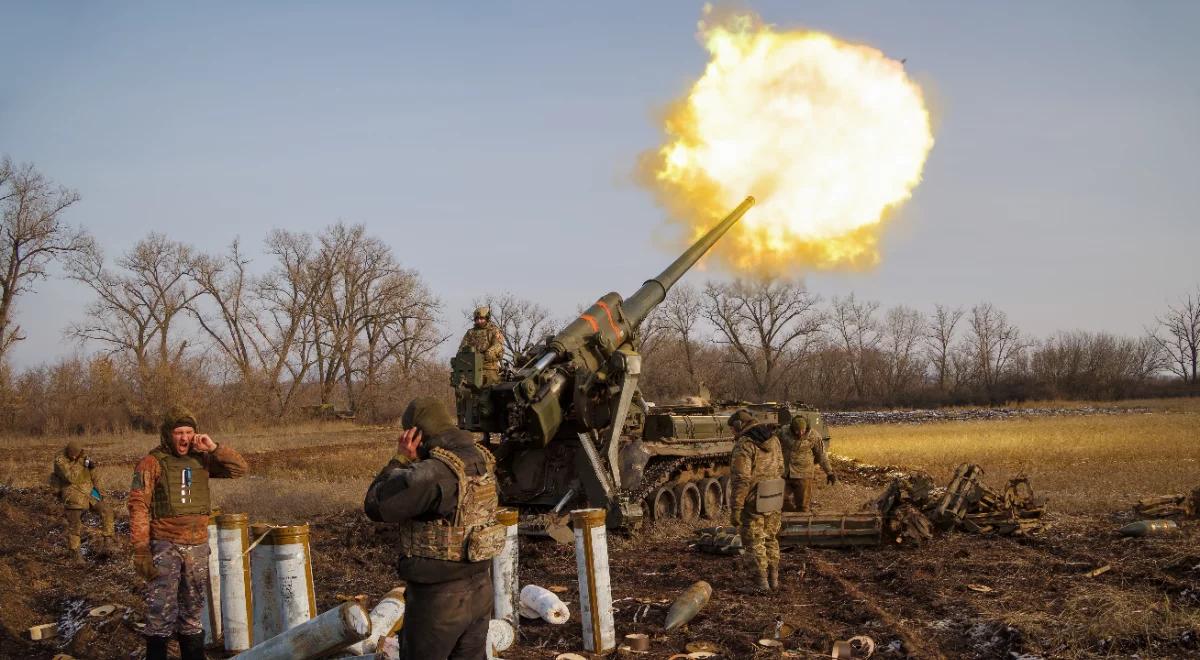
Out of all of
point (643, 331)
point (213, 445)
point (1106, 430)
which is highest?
point (643, 331)

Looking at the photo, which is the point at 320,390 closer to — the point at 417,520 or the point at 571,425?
the point at 571,425

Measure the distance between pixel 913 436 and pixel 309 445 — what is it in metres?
19.4

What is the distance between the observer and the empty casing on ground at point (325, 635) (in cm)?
520

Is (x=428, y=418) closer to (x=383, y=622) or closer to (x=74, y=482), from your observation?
(x=383, y=622)

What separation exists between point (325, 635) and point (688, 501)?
925 centimetres

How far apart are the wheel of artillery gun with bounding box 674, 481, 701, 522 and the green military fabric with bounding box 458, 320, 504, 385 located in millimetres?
3249

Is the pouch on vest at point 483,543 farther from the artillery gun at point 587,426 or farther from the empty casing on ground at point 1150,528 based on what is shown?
the empty casing on ground at point 1150,528

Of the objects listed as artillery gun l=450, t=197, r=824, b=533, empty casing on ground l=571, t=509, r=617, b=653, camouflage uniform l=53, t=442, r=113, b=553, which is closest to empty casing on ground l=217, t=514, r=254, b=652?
empty casing on ground l=571, t=509, r=617, b=653

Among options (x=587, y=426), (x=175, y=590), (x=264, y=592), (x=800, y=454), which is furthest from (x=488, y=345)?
(x=175, y=590)

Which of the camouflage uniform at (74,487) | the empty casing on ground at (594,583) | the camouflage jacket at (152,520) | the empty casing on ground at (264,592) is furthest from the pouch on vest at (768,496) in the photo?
the camouflage uniform at (74,487)

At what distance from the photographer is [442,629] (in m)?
4.96

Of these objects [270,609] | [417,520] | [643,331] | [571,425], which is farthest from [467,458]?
[643,331]

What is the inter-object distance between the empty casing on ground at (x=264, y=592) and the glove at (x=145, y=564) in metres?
0.63

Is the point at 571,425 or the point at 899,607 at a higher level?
the point at 571,425
